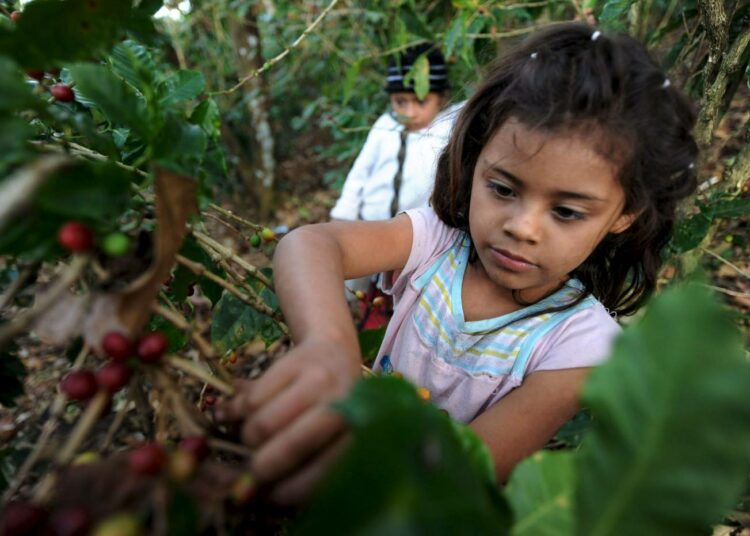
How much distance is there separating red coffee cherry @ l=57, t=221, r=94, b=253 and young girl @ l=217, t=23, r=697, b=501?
0.29 m

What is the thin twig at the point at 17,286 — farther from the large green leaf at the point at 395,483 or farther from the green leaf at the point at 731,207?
the green leaf at the point at 731,207

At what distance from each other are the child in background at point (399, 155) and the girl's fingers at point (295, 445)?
2.11m

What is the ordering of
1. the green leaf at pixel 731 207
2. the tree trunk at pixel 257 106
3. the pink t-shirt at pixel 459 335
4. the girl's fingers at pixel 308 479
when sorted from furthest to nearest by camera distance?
1. the tree trunk at pixel 257 106
2. the green leaf at pixel 731 207
3. the pink t-shirt at pixel 459 335
4. the girl's fingers at pixel 308 479

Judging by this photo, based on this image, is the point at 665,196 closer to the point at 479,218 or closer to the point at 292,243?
the point at 479,218

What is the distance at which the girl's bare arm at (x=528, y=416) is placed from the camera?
3.30ft

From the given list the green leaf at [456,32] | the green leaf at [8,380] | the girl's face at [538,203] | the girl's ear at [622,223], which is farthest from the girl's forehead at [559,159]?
the green leaf at [456,32]

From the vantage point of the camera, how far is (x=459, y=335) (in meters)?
1.22

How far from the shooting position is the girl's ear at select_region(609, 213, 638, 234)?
3.69ft

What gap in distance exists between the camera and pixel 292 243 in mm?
890

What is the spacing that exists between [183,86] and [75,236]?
1.96 ft

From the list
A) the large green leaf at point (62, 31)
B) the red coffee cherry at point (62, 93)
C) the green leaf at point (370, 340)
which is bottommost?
the green leaf at point (370, 340)

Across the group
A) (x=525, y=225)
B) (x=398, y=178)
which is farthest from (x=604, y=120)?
(x=398, y=178)

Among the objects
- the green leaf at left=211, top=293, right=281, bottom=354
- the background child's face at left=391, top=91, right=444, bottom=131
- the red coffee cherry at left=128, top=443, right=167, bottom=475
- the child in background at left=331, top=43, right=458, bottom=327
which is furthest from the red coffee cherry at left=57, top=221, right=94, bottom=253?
the background child's face at left=391, top=91, right=444, bottom=131

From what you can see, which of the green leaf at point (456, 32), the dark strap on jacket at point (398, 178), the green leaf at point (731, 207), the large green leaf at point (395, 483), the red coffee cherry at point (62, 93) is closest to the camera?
the large green leaf at point (395, 483)
